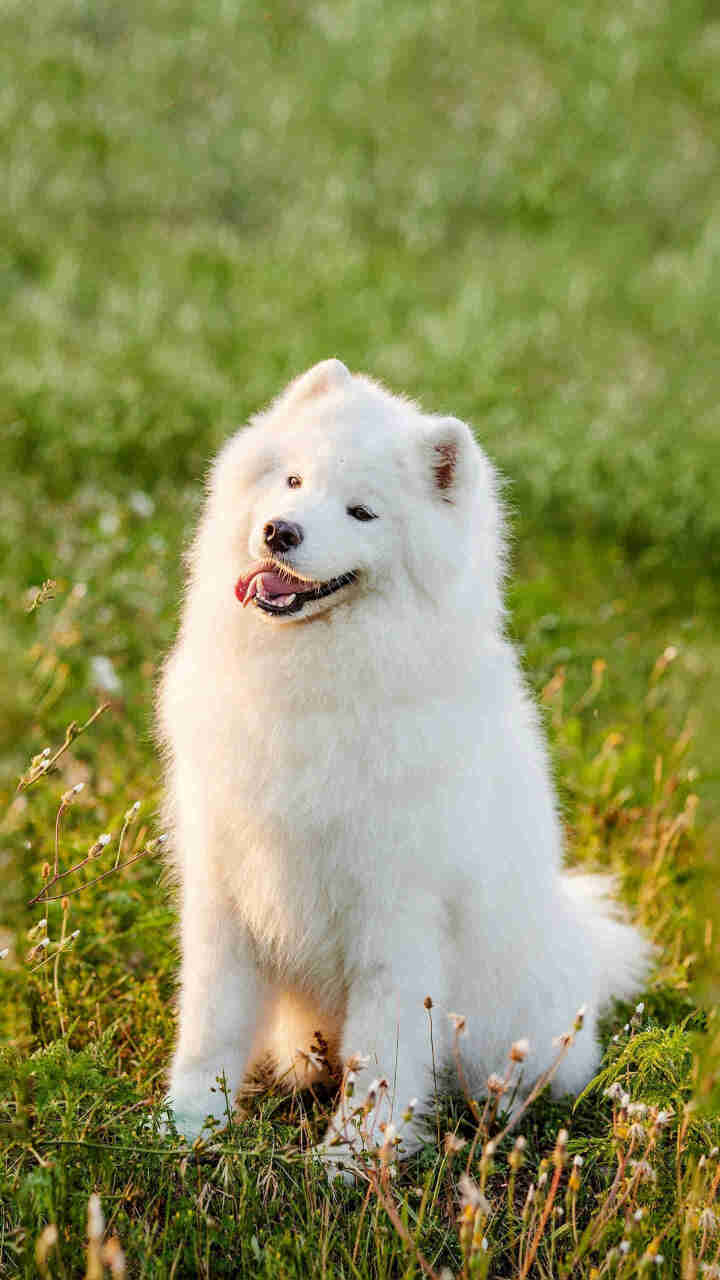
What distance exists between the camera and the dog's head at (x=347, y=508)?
283cm

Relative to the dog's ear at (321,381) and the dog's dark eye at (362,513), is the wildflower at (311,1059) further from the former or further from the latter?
the dog's ear at (321,381)

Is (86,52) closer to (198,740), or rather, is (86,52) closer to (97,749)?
(97,749)

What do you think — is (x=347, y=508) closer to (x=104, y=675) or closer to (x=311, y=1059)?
(x=311, y=1059)

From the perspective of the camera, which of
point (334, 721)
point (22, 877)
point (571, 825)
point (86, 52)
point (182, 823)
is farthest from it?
point (86, 52)

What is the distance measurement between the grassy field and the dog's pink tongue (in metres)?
0.47

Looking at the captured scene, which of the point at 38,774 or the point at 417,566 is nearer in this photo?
the point at 38,774

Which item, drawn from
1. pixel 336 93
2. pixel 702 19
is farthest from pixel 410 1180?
pixel 702 19

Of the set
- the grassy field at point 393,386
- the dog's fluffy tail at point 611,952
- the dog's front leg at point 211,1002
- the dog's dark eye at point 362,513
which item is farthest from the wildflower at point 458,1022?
the dog's fluffy tail at point 611,952

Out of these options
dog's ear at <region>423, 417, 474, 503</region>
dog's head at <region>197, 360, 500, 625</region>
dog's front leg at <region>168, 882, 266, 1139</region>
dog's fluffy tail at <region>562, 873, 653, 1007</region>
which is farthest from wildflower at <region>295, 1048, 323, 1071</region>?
dog's ear at <region>423, 417, 474, 503</region>

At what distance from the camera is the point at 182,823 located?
3.22m

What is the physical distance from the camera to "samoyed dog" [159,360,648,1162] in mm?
2902

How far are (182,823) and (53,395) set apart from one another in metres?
4.42

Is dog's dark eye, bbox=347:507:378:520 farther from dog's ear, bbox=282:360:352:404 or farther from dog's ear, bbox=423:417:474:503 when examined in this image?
dog's ear, bbox=282:360:352:404

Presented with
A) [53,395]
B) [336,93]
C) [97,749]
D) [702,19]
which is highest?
[702,19]
